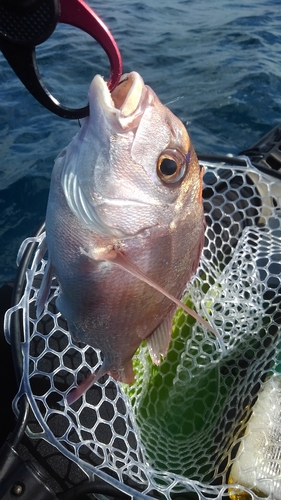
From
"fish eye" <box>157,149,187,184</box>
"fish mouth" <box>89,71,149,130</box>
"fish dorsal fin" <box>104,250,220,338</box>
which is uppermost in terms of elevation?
"fish mouth" <box>89,71,149,130</box>

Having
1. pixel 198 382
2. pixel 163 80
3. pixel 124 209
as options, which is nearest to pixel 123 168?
pixel 124 209

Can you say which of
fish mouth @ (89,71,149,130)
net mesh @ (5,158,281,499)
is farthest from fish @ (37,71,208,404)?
net mesh @ (5,158,281,499)

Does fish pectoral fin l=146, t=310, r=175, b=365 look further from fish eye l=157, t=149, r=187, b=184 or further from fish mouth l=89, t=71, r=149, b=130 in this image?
fish mouth l=89, t=71, r=149, b=130

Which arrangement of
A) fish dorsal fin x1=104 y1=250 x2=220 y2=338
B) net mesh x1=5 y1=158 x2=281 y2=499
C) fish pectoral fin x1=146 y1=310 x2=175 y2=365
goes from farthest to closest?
net mesh x1=5 y1=158 x2=281 y2=499
fish pectoral fin x1=146 y1=310 x2=175 y2=365
fish dorsal fin x1=104 y1=250 x2=220 y2=338

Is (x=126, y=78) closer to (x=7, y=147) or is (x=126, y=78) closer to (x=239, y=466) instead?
(x=239, y=466)

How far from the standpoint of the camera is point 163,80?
682 centimetres

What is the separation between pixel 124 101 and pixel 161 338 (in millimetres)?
792

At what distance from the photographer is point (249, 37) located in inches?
321

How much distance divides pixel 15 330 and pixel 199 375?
3.64ft

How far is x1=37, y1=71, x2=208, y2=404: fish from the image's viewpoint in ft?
4.46

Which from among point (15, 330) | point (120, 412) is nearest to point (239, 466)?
point (120, 412)

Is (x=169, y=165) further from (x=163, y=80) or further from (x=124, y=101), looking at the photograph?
(x=163, y=80)

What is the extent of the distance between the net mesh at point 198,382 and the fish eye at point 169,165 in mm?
600

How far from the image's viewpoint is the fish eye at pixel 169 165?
1.40 m
